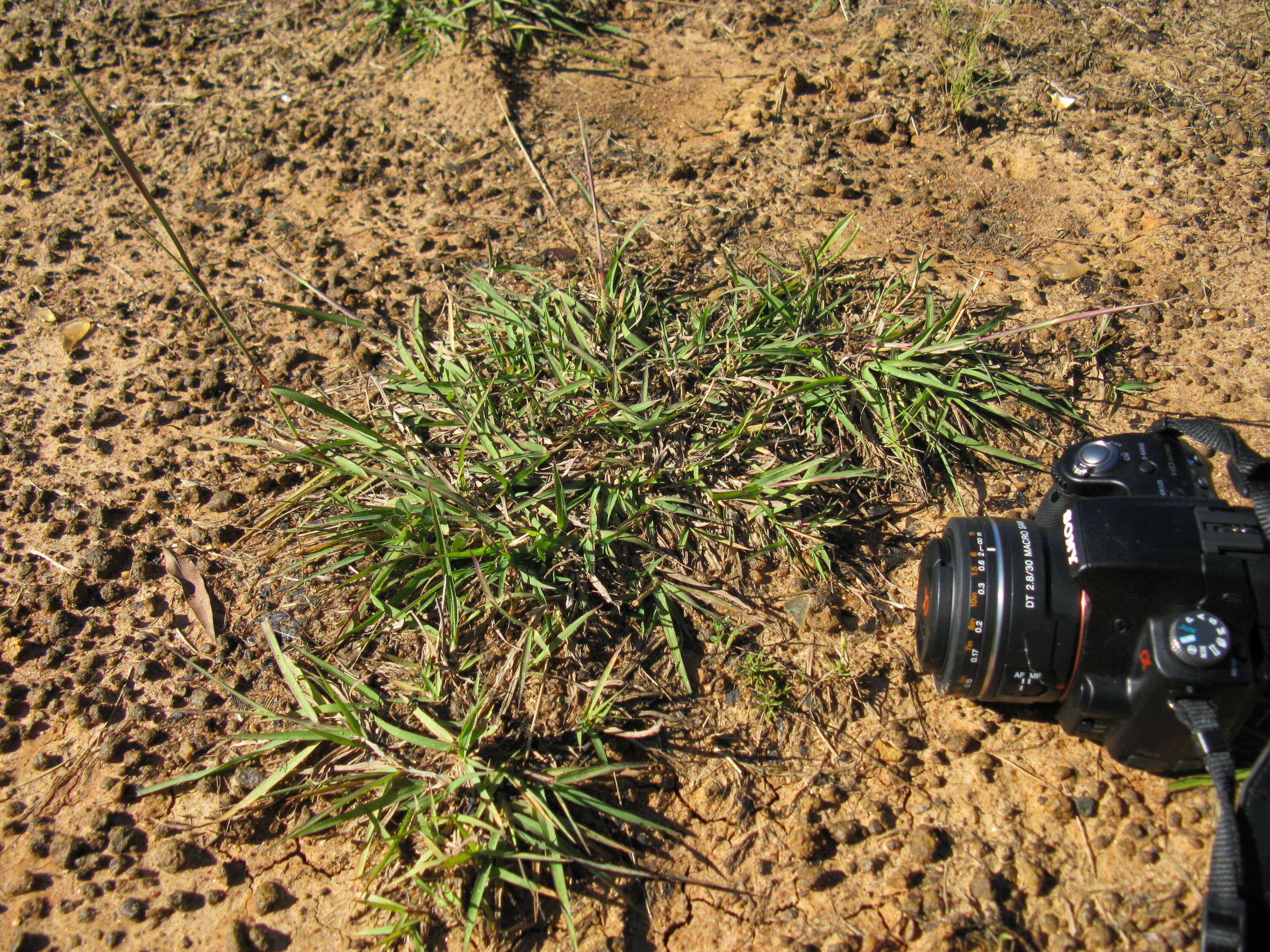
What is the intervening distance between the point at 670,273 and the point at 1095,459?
4.62ft

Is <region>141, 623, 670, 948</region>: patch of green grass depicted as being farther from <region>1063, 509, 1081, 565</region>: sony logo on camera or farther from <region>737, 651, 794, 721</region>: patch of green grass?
<region>1063, 509, 1081, 565</region>: sony logo on camera

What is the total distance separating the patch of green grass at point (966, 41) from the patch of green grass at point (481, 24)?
4.23ft

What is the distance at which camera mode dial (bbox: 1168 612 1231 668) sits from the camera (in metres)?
1.53

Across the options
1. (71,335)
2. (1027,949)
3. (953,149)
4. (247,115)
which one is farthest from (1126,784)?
(247,115)

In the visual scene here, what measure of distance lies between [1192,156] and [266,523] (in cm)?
A: 321

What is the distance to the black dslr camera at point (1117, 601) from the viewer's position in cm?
157

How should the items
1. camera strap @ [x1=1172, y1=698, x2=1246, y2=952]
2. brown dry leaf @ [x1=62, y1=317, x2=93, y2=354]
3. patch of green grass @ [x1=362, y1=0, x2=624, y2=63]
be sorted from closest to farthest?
camera strap @ [x1=1172, y1=698, x2=1246, y2=952], brown dry leaf @ [x1=62, y1=317, x2=93, y2=354], patch of green grass @ [x1=362, y1=0, x2=624, y2=63]

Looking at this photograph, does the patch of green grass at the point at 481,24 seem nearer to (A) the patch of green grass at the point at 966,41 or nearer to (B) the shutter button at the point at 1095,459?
(A) the patch of green grass at the point at 966,41

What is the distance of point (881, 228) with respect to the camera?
283cm

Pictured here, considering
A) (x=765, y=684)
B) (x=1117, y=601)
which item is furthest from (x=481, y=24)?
(x=1117, y=601)

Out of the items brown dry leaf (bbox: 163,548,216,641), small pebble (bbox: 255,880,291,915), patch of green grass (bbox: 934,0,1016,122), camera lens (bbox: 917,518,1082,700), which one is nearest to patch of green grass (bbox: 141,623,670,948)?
small pebble (bbox: 255,880,291,915)

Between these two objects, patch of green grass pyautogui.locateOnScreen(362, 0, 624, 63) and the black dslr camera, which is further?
patch of green grass pyautogui.locateOnScreen(362, 0, 624, 63)

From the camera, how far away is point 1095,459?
180 centimetres

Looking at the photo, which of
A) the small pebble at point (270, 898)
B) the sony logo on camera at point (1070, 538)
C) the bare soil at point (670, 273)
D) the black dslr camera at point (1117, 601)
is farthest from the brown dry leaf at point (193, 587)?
the sony logo on camera at point (1070, 538)
